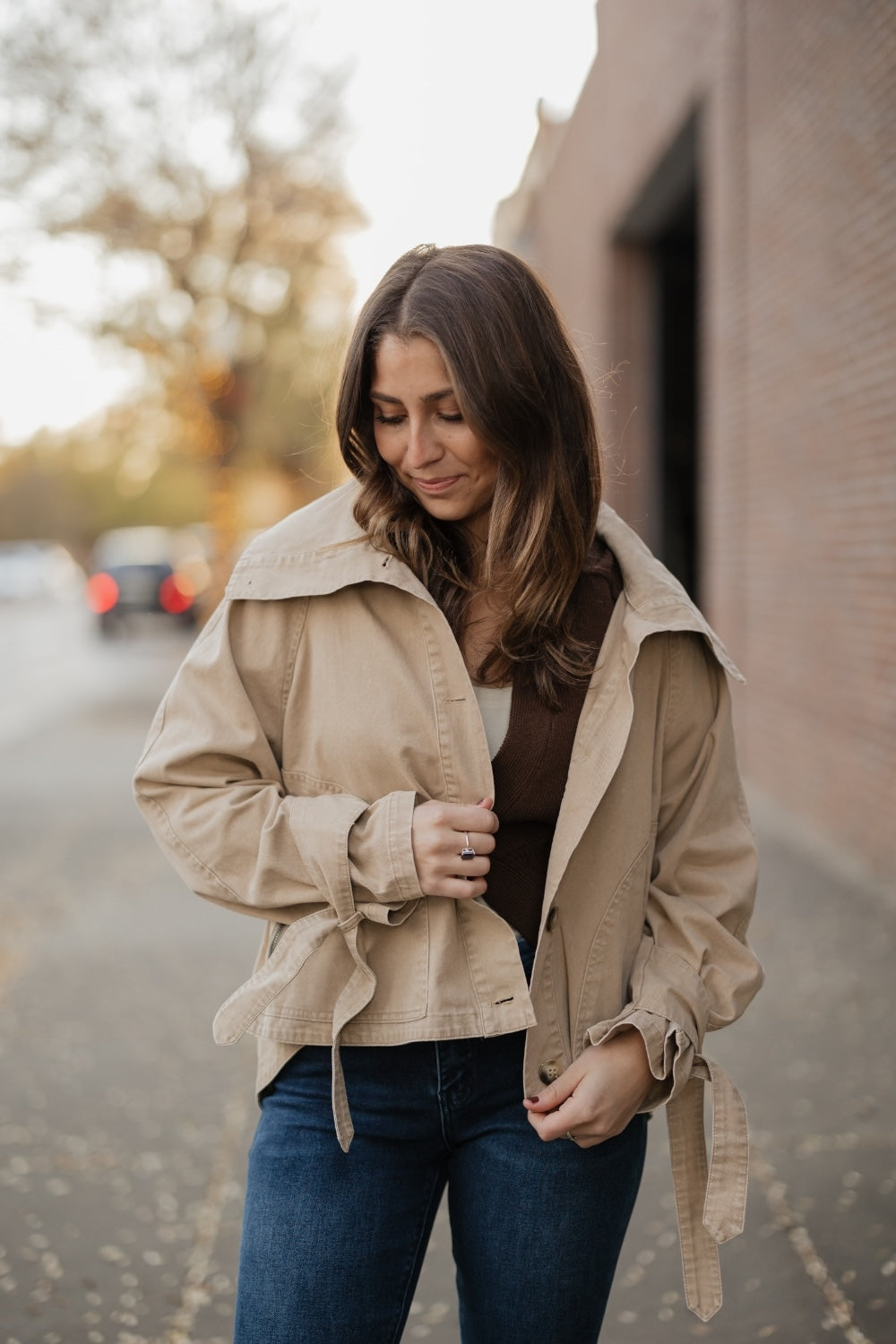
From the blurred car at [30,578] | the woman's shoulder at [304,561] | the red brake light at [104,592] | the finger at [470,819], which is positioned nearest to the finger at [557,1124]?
the finger at [470,819]

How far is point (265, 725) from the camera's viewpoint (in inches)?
74.9

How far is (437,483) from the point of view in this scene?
1889mm

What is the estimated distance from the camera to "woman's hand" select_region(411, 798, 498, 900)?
173cm

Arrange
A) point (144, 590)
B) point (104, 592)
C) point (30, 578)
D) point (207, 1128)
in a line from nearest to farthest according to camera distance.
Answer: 1. point (207, 1128)
2. point (144, 590)
3. point (104, 592)
4. point (30, 578)

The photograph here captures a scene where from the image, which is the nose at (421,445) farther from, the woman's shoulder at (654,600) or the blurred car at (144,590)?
the blurred car at (144,590)

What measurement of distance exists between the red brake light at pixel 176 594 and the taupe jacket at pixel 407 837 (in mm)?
23611

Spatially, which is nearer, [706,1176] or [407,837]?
[407,837]

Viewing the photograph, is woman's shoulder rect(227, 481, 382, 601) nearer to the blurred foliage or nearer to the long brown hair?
the long brown hair

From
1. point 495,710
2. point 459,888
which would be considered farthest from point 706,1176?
point 495,710

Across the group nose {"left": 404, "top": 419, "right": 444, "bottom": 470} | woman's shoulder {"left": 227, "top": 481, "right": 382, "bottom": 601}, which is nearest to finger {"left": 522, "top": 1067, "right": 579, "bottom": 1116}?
woman's shoulder {"left": 227, "top": 481, "right": 382, "bottom": 601}

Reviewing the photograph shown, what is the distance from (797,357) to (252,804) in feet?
22.2

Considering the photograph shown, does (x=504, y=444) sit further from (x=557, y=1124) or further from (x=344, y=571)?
(x=557, y=1124)

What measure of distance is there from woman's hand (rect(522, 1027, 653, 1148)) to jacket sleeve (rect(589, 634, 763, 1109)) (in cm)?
6

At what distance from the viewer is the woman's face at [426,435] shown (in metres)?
1.82
